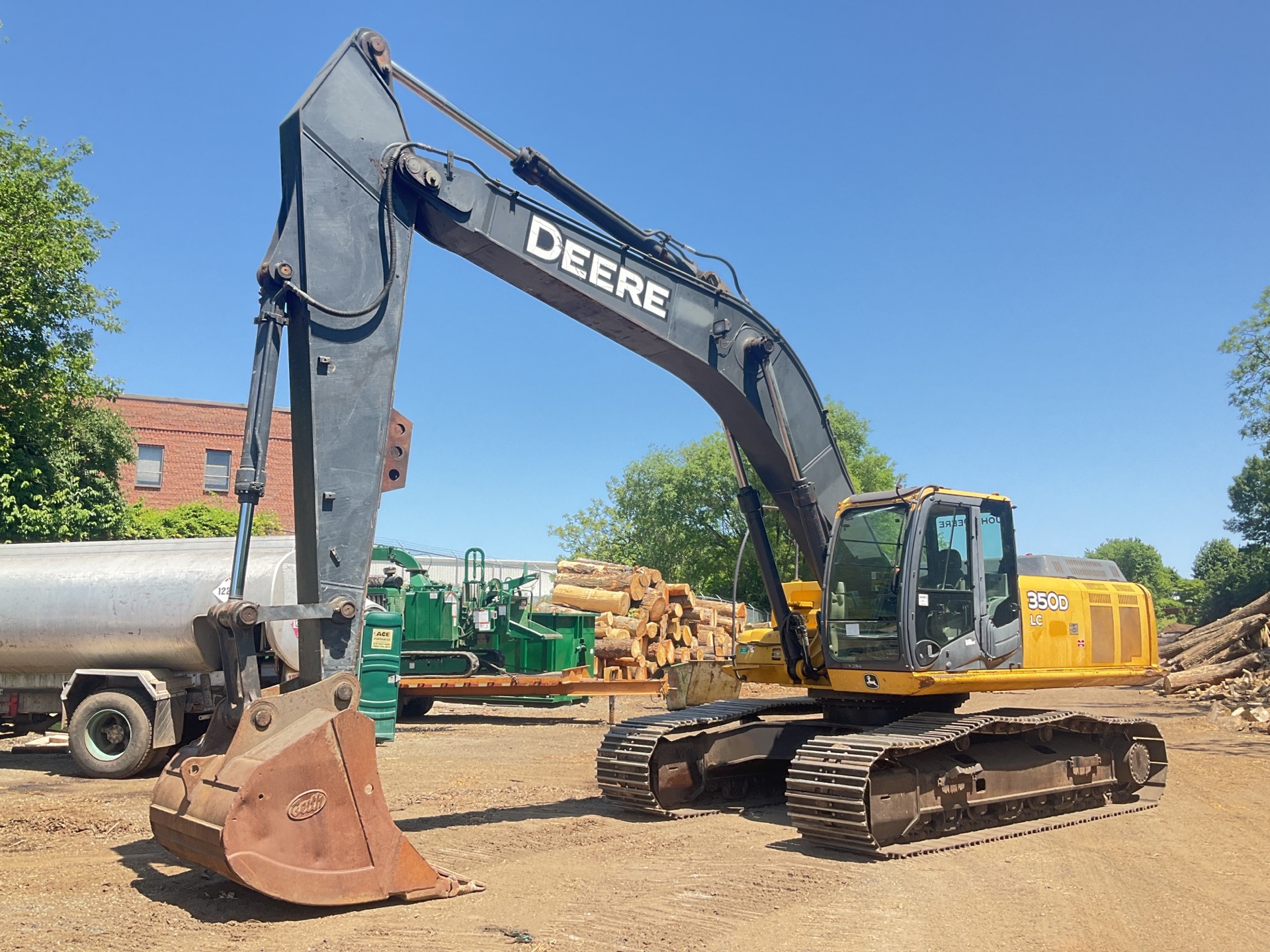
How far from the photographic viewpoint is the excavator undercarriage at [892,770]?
762 cm

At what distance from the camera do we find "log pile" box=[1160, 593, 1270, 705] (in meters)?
22.4

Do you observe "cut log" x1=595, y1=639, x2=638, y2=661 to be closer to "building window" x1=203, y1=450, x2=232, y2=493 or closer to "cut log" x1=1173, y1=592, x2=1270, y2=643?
"cut log" x1=1173, y1=592, x2=1270, y2=643

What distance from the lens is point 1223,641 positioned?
80.3 ft

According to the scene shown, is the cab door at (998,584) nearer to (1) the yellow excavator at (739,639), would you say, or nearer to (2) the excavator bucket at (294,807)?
(1) the yellow excavator at (739,639)

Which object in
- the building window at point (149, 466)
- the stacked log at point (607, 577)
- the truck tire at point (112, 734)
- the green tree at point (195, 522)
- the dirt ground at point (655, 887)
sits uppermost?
→ the building window at point (149, 466)

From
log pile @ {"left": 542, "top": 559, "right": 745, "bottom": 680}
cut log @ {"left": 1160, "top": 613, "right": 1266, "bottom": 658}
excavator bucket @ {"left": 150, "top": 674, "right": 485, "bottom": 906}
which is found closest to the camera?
excavator bucket @ {"left": 150, "top": 674, "right": 485, "bottom": 906}

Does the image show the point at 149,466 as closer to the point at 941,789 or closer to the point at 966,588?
the point at 966,588

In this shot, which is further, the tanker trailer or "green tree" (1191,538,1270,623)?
"green tree" (1191,538,1270,623)

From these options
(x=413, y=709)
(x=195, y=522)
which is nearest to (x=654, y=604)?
(x=413, y=709)

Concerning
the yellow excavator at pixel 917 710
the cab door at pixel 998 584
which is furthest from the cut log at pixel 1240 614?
the cab door at pixel 998 584

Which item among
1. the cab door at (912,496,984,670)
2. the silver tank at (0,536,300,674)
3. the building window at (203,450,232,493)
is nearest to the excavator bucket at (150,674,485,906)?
the cab door at (912,496,984,670)

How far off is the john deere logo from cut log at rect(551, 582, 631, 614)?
17.3 metres

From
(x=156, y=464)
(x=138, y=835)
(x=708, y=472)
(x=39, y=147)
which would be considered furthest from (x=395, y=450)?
(x=708, y=472)

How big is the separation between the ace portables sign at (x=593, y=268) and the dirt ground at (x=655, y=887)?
4.01 metres
